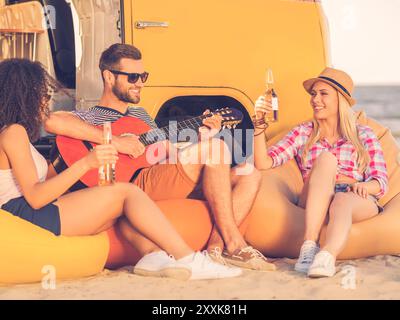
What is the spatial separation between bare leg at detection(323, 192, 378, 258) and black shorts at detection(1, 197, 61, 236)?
148 cm

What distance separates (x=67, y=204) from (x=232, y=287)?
3.19 feet

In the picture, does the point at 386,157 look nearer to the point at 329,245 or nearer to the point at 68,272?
the point at 329,245

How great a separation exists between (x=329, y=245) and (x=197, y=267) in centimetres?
75

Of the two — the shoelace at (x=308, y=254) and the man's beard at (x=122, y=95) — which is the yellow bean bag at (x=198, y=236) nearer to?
the shoelace at (x=308, y=254)

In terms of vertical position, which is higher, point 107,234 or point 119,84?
point 119,84

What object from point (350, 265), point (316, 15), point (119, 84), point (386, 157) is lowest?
point (350, 265)

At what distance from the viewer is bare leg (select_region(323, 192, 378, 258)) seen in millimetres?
4469

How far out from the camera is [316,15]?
6.32 meters

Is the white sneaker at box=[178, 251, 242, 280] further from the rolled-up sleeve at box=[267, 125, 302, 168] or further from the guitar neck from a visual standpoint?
the rolled-up sleeve at box=[267, 125, 302, 168]

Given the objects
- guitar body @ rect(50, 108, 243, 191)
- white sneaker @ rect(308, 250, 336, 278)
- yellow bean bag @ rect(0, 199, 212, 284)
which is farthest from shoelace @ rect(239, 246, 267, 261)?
guitar body @ rect(50, 108, 243, 191)

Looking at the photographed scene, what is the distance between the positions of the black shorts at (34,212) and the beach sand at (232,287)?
0.33 metres
